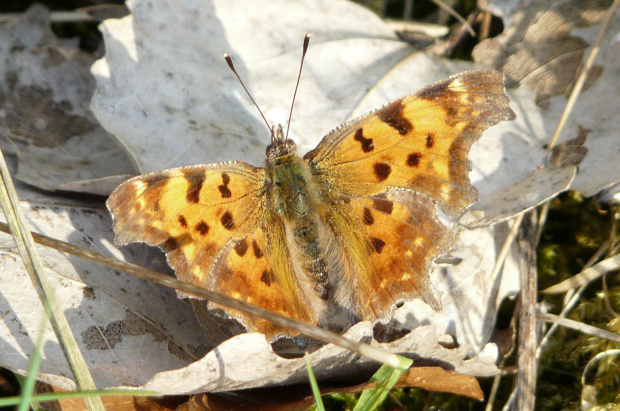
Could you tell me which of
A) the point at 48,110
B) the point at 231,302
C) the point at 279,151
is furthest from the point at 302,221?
the point at 48,110

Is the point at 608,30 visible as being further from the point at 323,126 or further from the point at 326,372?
the point at 326,372

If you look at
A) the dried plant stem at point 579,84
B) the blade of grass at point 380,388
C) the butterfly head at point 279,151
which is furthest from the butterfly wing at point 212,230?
the dried plant stem at point 579,84

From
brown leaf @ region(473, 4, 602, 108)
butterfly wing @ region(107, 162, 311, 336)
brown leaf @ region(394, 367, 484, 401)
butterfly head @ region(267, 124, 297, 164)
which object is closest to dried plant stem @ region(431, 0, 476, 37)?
brown leaf @ region(473, 4, 602, 108)

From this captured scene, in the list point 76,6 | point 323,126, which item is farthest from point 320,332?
point 76,6

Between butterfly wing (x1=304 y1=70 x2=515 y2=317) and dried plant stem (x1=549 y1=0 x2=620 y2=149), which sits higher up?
dried plant stem (x1=549 y1=0 x2=620 y2=149)

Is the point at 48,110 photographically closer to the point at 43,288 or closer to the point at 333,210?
the point at 43,288

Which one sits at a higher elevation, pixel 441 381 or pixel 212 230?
pixel 212 230

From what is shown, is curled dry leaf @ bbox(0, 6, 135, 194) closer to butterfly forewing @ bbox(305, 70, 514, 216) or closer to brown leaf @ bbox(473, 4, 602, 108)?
butterfly forewing @ bbox(305, 70, 514, 216)
